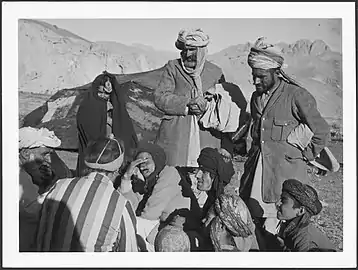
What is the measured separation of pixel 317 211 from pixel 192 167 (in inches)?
24.3

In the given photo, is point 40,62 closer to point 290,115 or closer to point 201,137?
point 201,137

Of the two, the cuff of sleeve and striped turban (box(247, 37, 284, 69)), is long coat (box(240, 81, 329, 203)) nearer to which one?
the cuff of sleeve

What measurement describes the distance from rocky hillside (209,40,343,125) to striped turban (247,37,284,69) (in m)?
0.03

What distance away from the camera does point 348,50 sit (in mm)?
3068

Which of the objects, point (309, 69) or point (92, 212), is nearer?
point (92, 212)

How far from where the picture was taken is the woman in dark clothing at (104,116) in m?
3.03

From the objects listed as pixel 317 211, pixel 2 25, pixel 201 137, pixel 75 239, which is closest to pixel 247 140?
pixel 201 137

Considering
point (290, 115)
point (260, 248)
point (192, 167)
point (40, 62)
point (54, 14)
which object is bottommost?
point (260, 248)

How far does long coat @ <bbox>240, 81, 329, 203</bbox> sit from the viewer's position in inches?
118

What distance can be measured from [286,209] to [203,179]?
0.41m

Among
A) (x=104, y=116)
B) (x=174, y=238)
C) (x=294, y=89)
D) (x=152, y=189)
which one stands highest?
(x=294, y=89)

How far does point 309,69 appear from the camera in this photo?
3.05 meters

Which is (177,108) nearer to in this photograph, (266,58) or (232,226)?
(266,58)

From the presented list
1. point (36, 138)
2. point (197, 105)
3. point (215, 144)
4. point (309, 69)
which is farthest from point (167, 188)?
point (309, 69)
